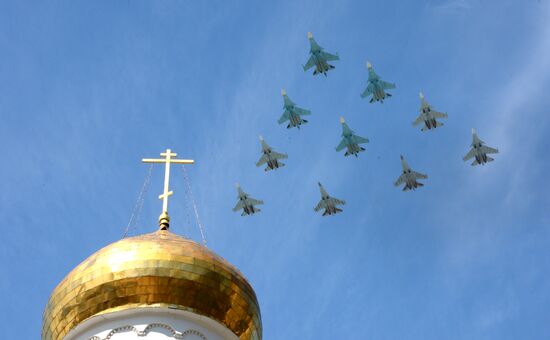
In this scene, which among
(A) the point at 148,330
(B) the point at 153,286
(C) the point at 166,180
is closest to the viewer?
(A) the point at 148,330

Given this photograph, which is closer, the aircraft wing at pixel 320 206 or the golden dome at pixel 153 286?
the golden dome at pixel 153 286

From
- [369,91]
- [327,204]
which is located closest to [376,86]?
[369,91]

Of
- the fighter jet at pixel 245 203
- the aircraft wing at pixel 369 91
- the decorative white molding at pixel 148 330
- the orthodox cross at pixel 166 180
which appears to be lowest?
the decorative white molding at pixel 148 330

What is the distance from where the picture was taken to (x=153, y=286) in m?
15.9

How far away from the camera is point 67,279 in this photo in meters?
16.4

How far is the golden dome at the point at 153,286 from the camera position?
15.8m

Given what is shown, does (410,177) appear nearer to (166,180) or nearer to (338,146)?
(338,146)

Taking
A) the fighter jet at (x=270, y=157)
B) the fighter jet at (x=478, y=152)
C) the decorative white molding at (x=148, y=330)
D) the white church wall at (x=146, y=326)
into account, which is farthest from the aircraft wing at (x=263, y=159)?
the decorative white molding at (x=148, y=330)

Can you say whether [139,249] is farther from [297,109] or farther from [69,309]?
[297,109]

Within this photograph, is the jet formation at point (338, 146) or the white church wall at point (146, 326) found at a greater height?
the jet formation at point (338, 146)

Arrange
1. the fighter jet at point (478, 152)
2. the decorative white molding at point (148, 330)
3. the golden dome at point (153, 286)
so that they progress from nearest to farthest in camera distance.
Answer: the decorative white molding at point (148, 330), the golden dome at point (153, 286), the fighter jet at point (478, 152)

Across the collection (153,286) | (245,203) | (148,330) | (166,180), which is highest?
(245,203)

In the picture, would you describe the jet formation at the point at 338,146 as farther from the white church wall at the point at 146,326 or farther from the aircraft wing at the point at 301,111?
the white church wall at the point at 146,326

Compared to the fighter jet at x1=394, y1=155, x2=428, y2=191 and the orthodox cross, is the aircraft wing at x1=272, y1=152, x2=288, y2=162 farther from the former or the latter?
the orthodox cross
